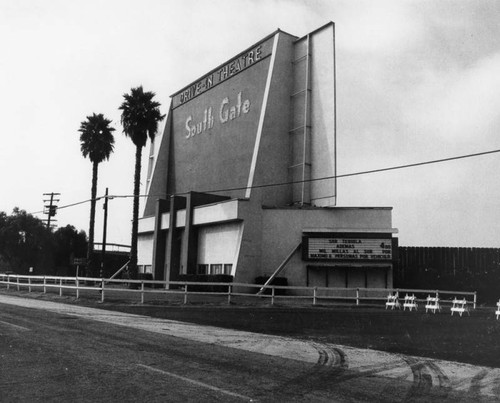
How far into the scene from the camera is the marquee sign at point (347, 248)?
3450cm

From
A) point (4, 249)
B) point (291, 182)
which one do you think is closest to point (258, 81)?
point (291, 182)

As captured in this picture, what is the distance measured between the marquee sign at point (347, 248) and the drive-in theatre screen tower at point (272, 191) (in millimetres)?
67

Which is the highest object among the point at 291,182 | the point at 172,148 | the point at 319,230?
the point at 172,148

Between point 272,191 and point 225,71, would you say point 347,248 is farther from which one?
point 225,71

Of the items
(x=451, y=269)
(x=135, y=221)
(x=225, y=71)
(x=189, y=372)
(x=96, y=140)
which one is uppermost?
(x=225, y=71)

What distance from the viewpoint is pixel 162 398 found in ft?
21.0

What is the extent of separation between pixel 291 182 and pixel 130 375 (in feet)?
100

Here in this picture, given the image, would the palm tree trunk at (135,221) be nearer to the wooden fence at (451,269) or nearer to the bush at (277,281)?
the bush at (277,281)

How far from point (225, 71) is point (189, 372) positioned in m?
39.9

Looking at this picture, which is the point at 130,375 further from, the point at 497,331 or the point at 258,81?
the point at 258,81

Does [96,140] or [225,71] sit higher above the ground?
[225,71]

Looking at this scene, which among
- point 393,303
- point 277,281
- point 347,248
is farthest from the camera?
point 277,281

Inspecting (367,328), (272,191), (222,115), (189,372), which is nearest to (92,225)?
(222,115)

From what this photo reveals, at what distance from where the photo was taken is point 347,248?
114 ft
